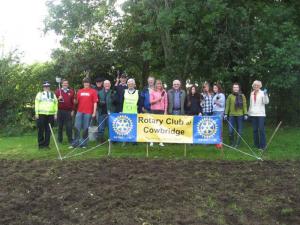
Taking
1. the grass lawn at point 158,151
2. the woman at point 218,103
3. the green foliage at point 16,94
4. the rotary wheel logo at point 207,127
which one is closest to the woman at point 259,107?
the grass lawn at point 158,151

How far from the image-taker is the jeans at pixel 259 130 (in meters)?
13.0

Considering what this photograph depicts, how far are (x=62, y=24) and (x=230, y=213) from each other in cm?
1210

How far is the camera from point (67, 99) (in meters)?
→ 13.7

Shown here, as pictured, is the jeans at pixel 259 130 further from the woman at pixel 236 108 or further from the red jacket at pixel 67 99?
the red jacket at pixel 67 99

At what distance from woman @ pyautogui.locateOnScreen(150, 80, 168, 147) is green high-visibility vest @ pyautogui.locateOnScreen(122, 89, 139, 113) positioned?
0.42 m

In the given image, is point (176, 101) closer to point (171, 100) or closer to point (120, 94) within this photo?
point (171, 100)

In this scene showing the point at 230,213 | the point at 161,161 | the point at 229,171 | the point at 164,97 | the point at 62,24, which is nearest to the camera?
the point at 230,213

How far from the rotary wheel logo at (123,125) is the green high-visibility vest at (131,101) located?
3.15ft

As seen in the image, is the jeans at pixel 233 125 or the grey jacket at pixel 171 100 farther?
the jeans at pixel 233 125

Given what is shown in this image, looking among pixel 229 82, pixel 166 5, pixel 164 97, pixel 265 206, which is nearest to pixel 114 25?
pixel 166 5

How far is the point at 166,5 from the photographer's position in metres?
15.6

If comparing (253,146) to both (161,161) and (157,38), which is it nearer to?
(161,161)

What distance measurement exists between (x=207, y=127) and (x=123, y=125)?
6.75ft

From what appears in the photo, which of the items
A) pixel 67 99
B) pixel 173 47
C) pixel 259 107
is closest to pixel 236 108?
pixel 259 107
